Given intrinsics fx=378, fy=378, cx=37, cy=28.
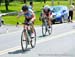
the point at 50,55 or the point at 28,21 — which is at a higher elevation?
the point at 28,21

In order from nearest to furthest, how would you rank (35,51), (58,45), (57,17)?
1. (35,51)
2. (58,45)
3. (57,17)

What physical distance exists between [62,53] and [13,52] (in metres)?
1.81

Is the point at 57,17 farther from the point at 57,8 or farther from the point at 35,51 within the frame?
the point at 35,51

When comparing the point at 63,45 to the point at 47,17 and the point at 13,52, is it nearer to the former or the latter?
the point at 13,52

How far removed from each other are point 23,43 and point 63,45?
8.27 ft

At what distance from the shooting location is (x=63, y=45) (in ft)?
53.7

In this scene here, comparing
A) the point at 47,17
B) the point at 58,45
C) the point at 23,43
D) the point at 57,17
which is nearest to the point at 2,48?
the point at 23,43

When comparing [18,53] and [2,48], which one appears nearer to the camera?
[18,53]

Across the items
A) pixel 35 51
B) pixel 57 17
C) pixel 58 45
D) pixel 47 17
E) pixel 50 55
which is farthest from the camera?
pixel 57 17

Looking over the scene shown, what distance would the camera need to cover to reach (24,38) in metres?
14.5

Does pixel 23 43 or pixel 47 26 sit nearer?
pixel 23 43

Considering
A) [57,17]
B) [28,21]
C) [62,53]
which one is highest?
[28,21]

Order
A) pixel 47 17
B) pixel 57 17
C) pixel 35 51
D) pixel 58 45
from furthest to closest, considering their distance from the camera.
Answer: pixel 57 17 → pixel 47 17 → pixel 58 45 → pixel 35 51

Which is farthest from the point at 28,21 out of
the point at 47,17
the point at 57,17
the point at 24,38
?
the point at 57,17
